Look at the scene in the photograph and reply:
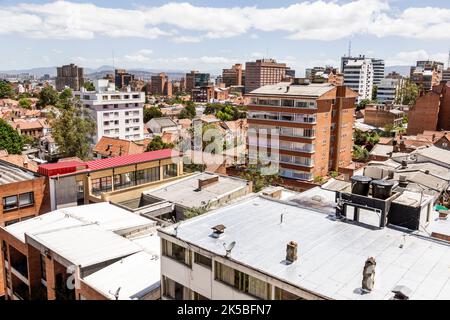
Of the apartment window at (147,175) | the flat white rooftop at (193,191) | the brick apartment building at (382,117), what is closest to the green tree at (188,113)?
the brick apartment building at (382,117)

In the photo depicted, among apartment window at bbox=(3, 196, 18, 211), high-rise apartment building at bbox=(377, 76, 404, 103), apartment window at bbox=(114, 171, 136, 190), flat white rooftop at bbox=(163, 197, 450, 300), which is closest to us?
flat white rooftop at bbox=(163, 197, 450, 300)

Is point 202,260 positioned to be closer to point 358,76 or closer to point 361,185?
point 361,185

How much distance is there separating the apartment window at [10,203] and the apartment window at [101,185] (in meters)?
5.08

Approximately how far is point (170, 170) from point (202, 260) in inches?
840

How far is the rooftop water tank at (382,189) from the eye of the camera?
14742 mm

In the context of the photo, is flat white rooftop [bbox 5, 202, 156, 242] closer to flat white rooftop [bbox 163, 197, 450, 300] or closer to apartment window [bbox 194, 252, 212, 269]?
flat white rooftop [bbox 163, 197, 450, 300]

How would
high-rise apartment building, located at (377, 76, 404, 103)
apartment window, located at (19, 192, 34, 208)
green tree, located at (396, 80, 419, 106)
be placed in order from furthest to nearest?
high-rise apartment building, located at (377, 76, 404, 103)
green tree, located at (396, 80, 419, 106)
apartment window, located at (19, 192, 34, 208)

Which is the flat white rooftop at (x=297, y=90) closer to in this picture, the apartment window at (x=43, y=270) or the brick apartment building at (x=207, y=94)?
the apartment window at (x=43, y=270)

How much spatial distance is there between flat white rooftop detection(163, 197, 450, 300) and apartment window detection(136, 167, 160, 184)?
16248 millimetres

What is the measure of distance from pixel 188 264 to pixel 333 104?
3926 centimetres

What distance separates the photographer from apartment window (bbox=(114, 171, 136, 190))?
30.0 meters

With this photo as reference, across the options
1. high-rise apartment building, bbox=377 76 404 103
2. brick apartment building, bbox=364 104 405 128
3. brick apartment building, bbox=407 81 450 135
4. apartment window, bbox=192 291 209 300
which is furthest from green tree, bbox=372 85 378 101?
apartment window, bbox=192 291 209 300

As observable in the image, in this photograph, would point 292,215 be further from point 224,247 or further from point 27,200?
point 27,200
